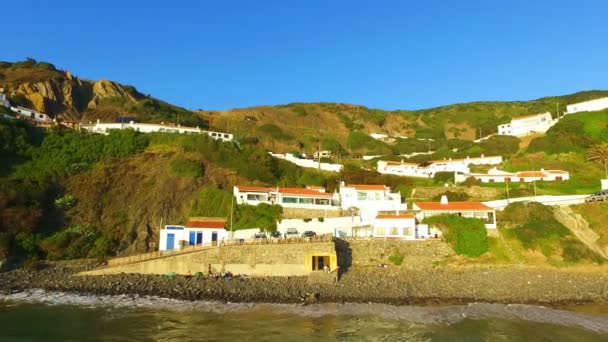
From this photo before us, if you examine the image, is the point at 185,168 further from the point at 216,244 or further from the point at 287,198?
the point at 216,244

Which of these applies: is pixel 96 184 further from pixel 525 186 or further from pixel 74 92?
pixel 525 186

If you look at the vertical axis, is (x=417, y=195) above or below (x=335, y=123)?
below

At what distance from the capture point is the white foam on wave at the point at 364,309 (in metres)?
23.1

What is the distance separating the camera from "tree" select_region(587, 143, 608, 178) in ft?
174

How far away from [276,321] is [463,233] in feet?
61.5

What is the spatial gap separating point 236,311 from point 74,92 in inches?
2745

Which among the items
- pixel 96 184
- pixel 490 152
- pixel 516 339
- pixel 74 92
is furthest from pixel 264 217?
pixel 74 92

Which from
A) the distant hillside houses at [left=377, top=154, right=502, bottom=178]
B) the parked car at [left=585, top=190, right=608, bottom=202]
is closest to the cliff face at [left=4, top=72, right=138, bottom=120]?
the distant hillside houses at [left=377, top=154, right=502, bottom=178]

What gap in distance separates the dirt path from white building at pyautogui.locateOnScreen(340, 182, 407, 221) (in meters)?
13.5

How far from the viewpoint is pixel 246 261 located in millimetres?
32312

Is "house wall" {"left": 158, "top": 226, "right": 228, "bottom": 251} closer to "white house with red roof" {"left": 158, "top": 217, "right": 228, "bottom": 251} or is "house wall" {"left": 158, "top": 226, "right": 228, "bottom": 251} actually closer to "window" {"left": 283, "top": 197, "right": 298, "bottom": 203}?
"white house with red roof" {"left": 158, "top": 217, "right": 228, "bottom": 251}

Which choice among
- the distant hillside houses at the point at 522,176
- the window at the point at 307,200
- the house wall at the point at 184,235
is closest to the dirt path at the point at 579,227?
the distant hillside houses at the point at 522,176

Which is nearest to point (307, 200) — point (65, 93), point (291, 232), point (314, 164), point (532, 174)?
point (291, 232)

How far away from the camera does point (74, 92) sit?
78188 mm
